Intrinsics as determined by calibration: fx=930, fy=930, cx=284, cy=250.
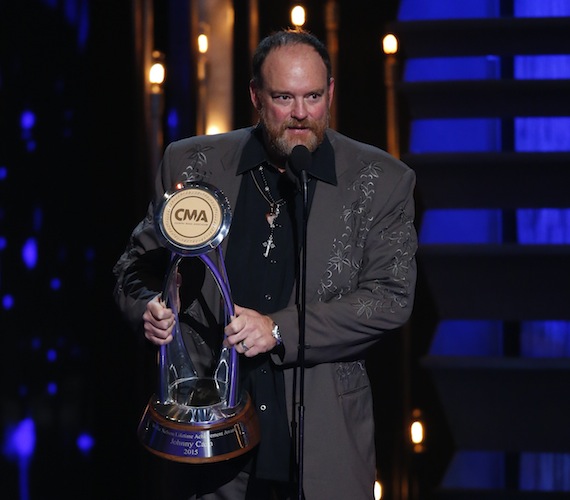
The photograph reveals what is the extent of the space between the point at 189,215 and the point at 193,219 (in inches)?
0.4

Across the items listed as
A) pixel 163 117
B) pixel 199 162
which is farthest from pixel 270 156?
pixel 163 117

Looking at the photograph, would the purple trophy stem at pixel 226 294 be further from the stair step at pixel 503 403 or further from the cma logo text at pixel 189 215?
the stair step at pixel 503 403

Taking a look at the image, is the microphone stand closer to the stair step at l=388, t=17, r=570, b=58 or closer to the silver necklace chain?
the silver necklace chain

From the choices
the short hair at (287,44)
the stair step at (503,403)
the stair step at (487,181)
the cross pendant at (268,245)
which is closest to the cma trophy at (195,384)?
the cross pendant at (268,245)

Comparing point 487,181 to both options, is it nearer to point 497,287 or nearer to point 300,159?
point 497,287

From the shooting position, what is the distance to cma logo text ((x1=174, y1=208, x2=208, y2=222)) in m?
1.62

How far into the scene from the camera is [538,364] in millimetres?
3002

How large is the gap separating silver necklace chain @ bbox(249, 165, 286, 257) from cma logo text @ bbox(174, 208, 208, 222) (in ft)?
1.18

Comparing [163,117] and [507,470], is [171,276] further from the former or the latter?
[507,470]

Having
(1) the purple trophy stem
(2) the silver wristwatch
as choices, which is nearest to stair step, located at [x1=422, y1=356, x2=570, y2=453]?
(2) the silver wristwatch

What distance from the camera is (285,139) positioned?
6.45 ft

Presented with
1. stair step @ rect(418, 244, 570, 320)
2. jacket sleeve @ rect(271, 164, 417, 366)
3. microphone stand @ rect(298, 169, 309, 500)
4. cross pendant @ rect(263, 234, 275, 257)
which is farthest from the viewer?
stair step @ rect(418, 244, 570, 320)

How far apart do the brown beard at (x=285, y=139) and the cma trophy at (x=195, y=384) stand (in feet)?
1.14

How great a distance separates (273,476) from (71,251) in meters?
0.76
